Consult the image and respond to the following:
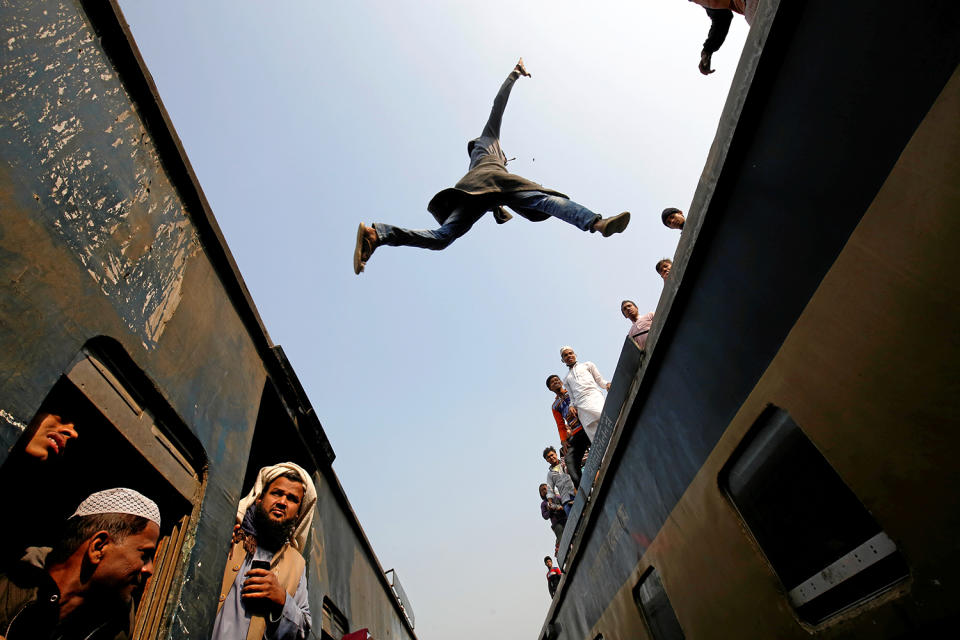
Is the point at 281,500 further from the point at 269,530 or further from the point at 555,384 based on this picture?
the point at 555,384

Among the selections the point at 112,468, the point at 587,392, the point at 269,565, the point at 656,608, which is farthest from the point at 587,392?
the point at 112,468

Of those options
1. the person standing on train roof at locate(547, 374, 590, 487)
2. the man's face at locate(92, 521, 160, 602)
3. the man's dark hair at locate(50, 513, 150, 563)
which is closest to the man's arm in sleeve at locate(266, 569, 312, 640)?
the man's face at locate(92, 521, 160, 602)

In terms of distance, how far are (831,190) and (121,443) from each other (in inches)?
125

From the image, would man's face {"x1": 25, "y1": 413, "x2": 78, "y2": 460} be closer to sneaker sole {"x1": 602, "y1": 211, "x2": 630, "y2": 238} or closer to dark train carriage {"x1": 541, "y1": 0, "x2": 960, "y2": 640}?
dark train carriage {"x1": 541, "y1": 0, "x2": 960, "y2": 640}

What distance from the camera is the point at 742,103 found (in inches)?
88.7

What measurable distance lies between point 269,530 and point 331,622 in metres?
3.40

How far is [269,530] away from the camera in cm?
300

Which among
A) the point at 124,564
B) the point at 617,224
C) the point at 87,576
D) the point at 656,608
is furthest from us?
the point at 617,224

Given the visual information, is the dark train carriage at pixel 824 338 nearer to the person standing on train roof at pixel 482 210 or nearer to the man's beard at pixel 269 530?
the person standing on train roof at pixel 482 210

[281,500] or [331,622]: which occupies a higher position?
[331,622]

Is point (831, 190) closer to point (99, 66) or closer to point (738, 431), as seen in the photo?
point (738, 431)

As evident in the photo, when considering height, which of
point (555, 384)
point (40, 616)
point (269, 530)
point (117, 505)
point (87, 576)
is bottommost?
point (40, 616)

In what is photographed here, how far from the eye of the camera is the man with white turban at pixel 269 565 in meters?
2.62

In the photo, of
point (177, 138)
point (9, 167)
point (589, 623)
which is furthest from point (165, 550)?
point (589, 623)
